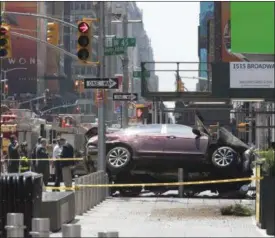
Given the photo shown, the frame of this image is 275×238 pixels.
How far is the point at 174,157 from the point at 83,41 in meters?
4.12

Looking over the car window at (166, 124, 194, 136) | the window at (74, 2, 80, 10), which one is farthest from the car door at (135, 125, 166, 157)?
the window at (74, 2, 80, 10)

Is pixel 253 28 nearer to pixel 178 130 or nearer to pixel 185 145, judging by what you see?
pixel 178 130

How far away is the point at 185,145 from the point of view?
1723 centimetres

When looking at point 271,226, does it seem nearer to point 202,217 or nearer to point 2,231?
point 202,217

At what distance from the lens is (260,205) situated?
1080cm

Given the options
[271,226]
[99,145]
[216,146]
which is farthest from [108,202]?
[271,226]

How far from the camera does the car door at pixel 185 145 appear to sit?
17.2 meters

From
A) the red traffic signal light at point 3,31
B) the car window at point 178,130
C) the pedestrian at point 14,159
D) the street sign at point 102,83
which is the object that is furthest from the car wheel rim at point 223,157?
the pedestrian at point 14,159

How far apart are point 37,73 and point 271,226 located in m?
112

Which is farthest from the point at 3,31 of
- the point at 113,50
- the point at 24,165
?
the point at 24,165

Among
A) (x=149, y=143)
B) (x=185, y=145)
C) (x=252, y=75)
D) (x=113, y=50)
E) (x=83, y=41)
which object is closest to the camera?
(x=185, y=145)

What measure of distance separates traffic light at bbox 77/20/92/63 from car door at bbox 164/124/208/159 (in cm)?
318

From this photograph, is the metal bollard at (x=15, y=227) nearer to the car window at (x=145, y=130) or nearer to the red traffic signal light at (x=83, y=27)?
the car window at (x=145, y=130)

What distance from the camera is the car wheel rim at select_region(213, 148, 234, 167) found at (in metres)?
16.9
